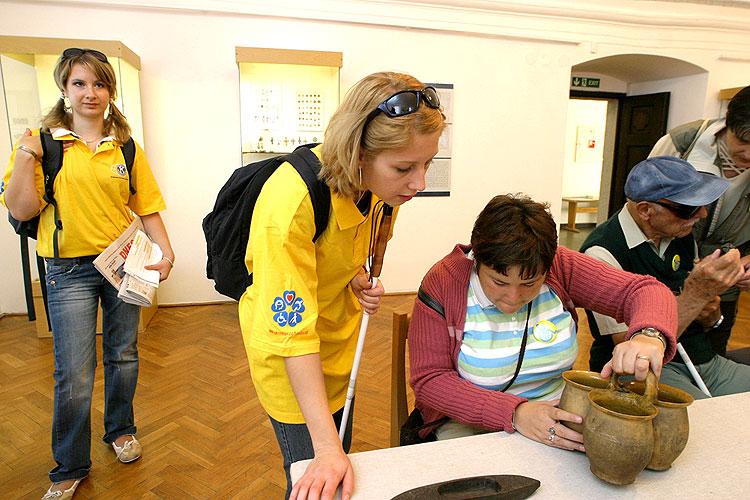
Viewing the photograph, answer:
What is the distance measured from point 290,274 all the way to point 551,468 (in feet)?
2.17

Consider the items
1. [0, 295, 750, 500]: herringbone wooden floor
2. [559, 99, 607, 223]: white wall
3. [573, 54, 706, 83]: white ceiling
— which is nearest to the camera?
[0, 295, 750, 500]: herringbone wooden floor

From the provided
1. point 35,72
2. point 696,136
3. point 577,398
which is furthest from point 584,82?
point 577,398

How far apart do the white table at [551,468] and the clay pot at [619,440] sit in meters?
0.06

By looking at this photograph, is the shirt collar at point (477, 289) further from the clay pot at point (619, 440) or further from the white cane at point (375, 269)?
the clay pot at point (619, 440)

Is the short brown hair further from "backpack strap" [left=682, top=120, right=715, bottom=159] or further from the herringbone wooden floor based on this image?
the herringbone wooden floor

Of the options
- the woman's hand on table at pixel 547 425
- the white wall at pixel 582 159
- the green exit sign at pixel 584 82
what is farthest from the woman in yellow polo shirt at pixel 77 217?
the white wall at pixel 582 159

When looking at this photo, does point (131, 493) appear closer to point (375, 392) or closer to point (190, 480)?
point (190, 480)

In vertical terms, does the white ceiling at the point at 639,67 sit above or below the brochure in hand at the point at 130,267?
above

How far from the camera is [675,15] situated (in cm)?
580

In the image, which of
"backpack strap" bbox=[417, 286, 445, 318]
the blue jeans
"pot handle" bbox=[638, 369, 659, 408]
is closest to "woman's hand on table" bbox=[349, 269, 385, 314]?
"backpack strap" bbox=[417, 286, 445, 318]

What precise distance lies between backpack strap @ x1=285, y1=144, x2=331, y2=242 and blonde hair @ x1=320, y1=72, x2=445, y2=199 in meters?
0.02

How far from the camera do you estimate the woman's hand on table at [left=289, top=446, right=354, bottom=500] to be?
884 mm

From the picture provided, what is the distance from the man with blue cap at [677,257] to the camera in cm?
155

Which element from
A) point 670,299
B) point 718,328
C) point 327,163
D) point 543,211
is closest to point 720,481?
point 670,299
